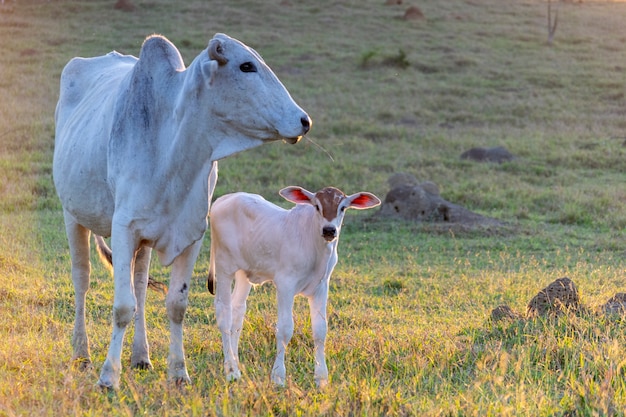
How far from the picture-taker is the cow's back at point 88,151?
5191mm

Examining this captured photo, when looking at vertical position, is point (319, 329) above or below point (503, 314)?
above

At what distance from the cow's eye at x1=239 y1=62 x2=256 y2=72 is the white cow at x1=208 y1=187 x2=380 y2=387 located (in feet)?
3.49

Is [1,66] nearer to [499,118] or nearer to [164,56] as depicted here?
[499,118]

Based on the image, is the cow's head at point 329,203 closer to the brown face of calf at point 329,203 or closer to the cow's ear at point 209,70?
the brown face of calf at point 329,203

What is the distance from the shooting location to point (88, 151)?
17.3 ft

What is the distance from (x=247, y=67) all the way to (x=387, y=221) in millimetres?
7694

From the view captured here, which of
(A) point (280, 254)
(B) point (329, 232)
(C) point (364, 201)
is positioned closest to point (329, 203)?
(B) point (329, 232)

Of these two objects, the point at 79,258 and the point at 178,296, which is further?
the point at 79,258

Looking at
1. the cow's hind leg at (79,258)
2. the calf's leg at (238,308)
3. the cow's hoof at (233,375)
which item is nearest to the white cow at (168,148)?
the cow's hoof at (233,375)

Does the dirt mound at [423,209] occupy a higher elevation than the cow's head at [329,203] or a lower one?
lower

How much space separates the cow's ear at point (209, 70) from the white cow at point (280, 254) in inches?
43.9

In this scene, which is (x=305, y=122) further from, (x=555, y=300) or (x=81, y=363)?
(x=555, y=300)

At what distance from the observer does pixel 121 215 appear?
4.75 meters

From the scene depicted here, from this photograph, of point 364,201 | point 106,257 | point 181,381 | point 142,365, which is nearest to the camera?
point 181,381
